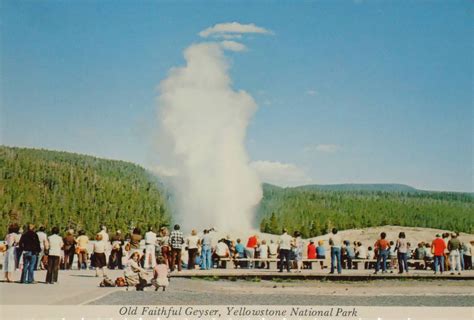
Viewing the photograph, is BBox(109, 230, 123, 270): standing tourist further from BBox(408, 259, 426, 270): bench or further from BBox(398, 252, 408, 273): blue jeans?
BBox(408, 259, 426, 270): bench

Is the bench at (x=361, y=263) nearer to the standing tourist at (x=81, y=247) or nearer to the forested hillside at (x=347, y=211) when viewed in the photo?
the standing tourist at (x=81, y=247)

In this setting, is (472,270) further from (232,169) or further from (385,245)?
(232,169)

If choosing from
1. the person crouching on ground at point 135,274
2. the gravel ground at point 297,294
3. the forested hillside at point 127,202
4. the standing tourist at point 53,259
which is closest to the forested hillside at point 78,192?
the forested hillside at point 127,202

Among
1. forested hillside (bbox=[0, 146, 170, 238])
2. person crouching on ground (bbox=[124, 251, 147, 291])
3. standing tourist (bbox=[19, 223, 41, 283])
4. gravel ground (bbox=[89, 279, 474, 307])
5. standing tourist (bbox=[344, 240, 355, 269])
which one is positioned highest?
forested hillside (bbox=[0, 146, 170, 238])

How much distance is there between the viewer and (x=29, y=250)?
12.8m

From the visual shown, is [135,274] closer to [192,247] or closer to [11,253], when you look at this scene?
[11,253]

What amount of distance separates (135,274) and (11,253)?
245 cm

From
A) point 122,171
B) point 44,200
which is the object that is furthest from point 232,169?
point 44,200

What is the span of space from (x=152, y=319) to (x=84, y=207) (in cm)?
989

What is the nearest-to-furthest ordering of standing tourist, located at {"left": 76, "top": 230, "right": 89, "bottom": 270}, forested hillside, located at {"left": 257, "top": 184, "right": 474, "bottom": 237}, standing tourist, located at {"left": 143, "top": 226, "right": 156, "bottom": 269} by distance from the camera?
standing tourist, located at {"left": 143, "top": 226, "right": 156, "bottom": 269} < standing tourist, located at {"left": 76, "top": 230, "right": 89, "bottom": 270} < forested hillside, located at {"left": 257, "top": 184, "right": 474, "bottom": 237}

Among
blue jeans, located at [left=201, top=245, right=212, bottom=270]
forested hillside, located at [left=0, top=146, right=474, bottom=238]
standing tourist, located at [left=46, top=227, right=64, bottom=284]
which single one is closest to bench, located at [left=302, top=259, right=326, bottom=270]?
blue jeans, located at [left=201, top=245, right=212, bottom=270]

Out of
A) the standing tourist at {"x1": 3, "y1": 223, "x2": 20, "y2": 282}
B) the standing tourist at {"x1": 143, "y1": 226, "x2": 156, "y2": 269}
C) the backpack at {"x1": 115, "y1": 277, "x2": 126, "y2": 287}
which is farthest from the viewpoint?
the standing tourist at {"x1": 143, "y1": 226, "x2": 156, "y2": 269}

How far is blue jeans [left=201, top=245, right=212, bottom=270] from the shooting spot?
1552 cm

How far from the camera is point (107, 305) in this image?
37.6 ft
